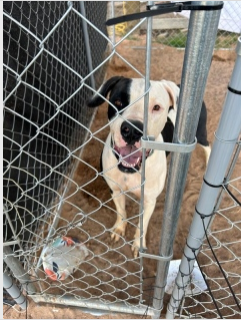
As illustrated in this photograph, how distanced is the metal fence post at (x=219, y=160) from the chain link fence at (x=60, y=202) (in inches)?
11.8

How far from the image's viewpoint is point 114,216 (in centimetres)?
248

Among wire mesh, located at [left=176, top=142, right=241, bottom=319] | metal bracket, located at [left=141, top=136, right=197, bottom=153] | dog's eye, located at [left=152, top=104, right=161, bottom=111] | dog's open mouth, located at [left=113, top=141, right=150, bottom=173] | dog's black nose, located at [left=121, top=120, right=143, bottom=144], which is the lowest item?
wire mesh, located at [left=176, top=142, right=241, bottom=319]

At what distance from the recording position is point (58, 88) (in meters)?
2.58

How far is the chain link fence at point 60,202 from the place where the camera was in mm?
1812

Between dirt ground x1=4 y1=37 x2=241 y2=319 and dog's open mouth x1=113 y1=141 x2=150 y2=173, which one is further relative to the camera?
dirt ground x1=4 y1=37 x2=241 y2=319

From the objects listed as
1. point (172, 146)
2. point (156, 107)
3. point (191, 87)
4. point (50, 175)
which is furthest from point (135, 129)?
point (50, 175)

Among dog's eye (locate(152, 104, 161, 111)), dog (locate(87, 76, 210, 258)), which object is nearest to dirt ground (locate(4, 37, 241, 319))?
dog (locate(87, 76, 210, 258))

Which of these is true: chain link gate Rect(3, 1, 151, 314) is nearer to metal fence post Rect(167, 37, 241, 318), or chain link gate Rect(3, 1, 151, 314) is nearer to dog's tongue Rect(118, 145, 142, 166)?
dog's tongue Rect(118, 145, 142, 166)

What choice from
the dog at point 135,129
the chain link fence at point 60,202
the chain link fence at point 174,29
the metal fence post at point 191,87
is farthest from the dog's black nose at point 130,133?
the chain link fence at point 174,29

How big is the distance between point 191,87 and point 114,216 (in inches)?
73.4

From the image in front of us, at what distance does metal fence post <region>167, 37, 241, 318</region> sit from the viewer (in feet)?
2.50

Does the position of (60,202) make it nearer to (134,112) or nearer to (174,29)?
(134,112)

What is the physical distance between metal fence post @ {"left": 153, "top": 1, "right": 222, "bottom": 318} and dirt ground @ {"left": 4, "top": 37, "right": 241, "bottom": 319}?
11.3 inches

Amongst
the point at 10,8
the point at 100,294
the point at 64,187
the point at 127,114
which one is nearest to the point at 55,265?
the point at 100,294
